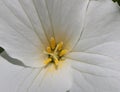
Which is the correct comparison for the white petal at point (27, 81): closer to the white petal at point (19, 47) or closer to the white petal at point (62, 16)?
the white petal at point (19, 47)

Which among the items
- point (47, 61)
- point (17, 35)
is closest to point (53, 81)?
point (47, 61)

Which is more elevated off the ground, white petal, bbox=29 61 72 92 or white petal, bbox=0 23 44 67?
white petal, bbox=0 23 44 67

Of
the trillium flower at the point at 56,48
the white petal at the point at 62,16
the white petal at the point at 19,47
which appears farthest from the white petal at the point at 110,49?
the white petal at the point at 19,47

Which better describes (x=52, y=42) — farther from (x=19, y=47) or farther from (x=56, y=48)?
(x=19, y=47)

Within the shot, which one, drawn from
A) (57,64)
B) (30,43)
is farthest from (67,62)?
(30,43)

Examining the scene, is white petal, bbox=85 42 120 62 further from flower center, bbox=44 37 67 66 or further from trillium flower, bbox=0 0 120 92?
flower center, bbox=44 37 67 66

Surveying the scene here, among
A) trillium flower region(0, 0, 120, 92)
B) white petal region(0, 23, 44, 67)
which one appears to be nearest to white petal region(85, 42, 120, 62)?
trillium flower region(0, 0, 120, 92)
